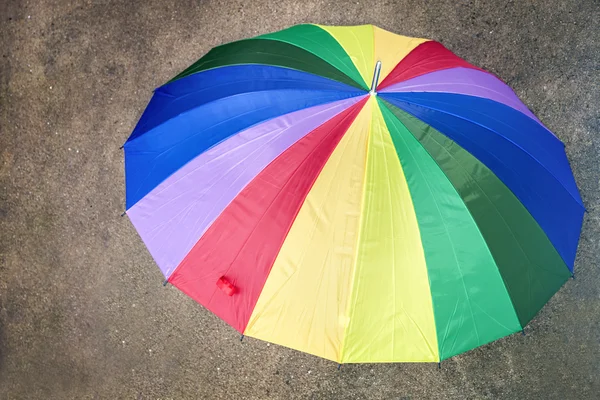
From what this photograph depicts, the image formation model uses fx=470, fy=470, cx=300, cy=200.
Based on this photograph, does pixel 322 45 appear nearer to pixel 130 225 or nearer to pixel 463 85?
pixel 463 85

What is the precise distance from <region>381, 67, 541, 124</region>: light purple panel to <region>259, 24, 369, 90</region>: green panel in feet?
0.83

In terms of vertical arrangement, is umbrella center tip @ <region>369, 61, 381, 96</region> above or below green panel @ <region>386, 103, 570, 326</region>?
above

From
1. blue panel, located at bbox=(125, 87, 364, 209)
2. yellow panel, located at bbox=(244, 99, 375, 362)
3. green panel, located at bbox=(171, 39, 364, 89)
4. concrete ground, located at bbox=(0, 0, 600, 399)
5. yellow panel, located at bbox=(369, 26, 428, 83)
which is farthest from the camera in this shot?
concrete ground, located at bbox=(0, 0, 600, 399)

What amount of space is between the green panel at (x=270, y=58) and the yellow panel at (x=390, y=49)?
0.95 feet

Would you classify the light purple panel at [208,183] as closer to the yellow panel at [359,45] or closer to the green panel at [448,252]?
the yellow panel at [359,45]

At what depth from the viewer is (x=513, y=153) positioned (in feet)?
8.82

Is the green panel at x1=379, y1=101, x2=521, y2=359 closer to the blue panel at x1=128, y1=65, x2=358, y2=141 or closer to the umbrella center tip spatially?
the umbrella center tip

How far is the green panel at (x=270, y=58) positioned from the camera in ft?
8.75

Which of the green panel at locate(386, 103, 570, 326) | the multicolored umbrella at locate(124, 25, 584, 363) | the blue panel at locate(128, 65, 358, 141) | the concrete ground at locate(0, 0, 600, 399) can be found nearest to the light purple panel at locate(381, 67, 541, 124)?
the multicolored umbrella at locate(124, 25, 584, 363)

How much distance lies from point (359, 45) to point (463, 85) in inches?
26.3

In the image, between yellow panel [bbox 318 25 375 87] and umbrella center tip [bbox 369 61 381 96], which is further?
yellow panel [bbox 318 25 375 87]

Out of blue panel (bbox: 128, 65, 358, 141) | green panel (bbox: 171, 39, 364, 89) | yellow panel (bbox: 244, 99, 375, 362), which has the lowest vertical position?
yellow panel (bbox: 244, 99, 375, 362)

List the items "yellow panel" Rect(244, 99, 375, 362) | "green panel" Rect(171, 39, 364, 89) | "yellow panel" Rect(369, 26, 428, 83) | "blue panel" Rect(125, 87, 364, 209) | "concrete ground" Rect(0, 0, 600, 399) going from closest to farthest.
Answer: "yellow panel" Rect(244, 99, 375, 362)
"blue panel" Rect(125, 87, 364, 209)
"green panel" Rect(171, 39, 364, 89)
"yellow panel" Rect(369, 26, 428, 83)
"concrete ground" Rect(0, 0, 600, 399)

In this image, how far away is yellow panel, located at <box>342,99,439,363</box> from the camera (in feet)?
7.95
